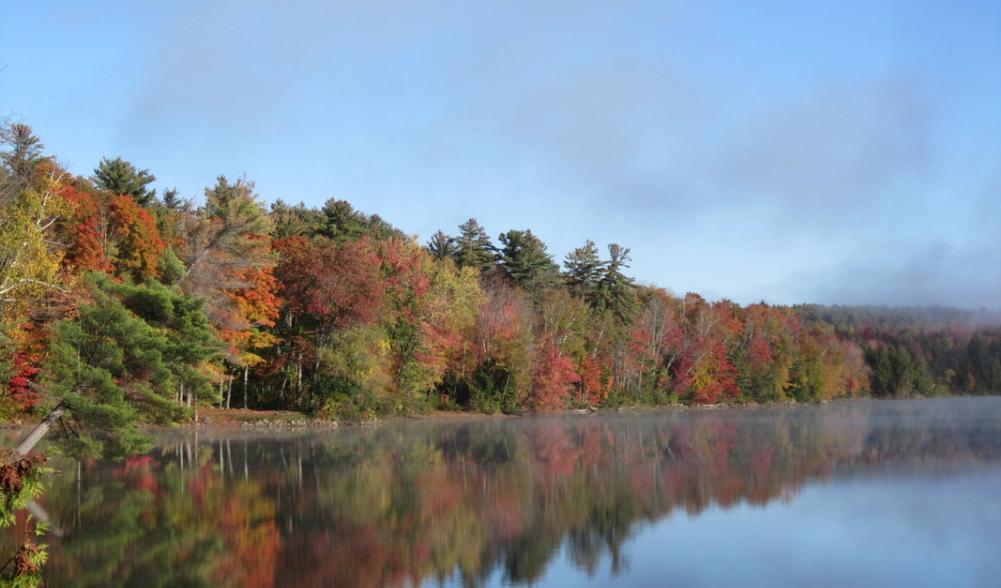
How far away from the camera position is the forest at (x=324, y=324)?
1827 centimetres

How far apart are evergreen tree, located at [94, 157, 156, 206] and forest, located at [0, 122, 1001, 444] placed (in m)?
0.11

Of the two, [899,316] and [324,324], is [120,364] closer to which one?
[324,324]

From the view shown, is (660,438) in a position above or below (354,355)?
below

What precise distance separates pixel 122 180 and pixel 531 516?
38.2 metres

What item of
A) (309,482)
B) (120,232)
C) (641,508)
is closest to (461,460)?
(309,482)

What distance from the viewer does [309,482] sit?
71.0 ft

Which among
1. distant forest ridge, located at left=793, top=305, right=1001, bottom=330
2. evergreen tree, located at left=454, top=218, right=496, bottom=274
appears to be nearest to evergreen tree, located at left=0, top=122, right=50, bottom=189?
evergreen tree, located at left=454, top=218, right=496, bottom=274

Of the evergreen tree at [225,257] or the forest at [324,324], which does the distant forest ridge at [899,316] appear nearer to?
the forest at [324,324]

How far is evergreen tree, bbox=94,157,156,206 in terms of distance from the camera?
47000mm

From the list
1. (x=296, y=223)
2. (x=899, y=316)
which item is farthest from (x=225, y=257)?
(x=899, y=316)

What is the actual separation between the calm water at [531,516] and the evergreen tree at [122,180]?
21445mm

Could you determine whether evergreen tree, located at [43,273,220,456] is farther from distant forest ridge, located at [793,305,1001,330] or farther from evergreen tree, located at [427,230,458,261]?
distant forest ridge, located at [793,305,1001,330]

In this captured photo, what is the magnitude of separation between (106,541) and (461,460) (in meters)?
14.0

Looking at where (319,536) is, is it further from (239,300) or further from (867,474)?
(239,300)
